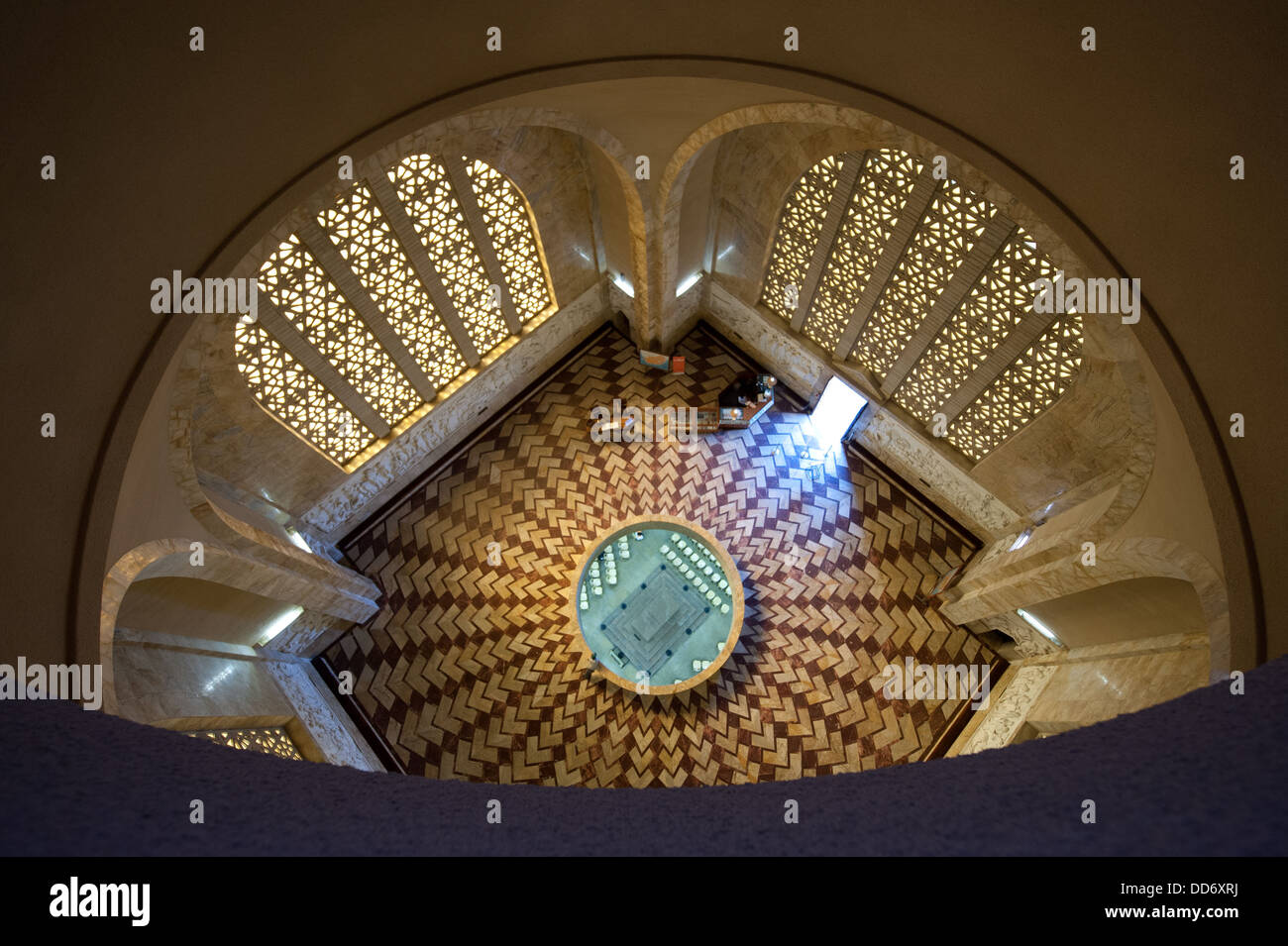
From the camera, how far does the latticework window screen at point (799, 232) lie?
588 centimetres

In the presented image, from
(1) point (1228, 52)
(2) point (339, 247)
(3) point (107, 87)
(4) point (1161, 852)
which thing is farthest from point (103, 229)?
(1) point (1228, 52)

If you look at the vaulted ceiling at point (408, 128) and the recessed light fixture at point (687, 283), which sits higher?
the recessed light fixture at point (687, 283)

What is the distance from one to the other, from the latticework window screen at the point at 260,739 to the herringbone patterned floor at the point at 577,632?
96 cm

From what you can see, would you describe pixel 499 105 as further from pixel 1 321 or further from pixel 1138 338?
pixel 1138 338

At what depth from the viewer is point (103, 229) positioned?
3254 mm

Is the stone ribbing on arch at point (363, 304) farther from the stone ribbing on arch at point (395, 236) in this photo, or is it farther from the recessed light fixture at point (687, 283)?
the recessed light fixture at point (687, 283)

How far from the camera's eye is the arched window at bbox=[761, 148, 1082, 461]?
16.9 feet
